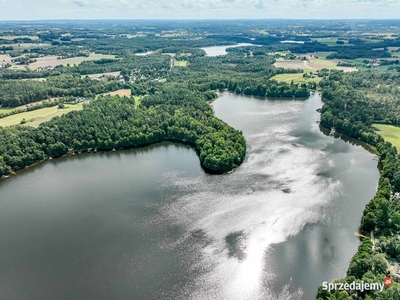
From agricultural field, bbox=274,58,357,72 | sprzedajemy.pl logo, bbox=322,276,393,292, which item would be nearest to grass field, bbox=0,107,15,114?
sprzedajemy.pl logo, bbox=322,276,393,292

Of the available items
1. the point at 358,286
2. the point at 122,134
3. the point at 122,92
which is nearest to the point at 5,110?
the point at 122,92

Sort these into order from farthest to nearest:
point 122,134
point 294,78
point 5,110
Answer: point 294,78
point 5,110
point 122,134

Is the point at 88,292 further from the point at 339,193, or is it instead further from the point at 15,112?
the point at 15,112

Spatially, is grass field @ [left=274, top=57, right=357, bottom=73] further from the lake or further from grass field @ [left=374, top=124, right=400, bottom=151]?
the lake

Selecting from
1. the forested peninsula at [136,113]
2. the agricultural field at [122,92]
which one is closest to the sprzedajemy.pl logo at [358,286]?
the forested peninsula at [136,113]

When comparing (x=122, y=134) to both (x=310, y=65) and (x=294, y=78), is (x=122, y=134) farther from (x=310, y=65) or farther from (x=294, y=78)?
(x=310, y=65)
